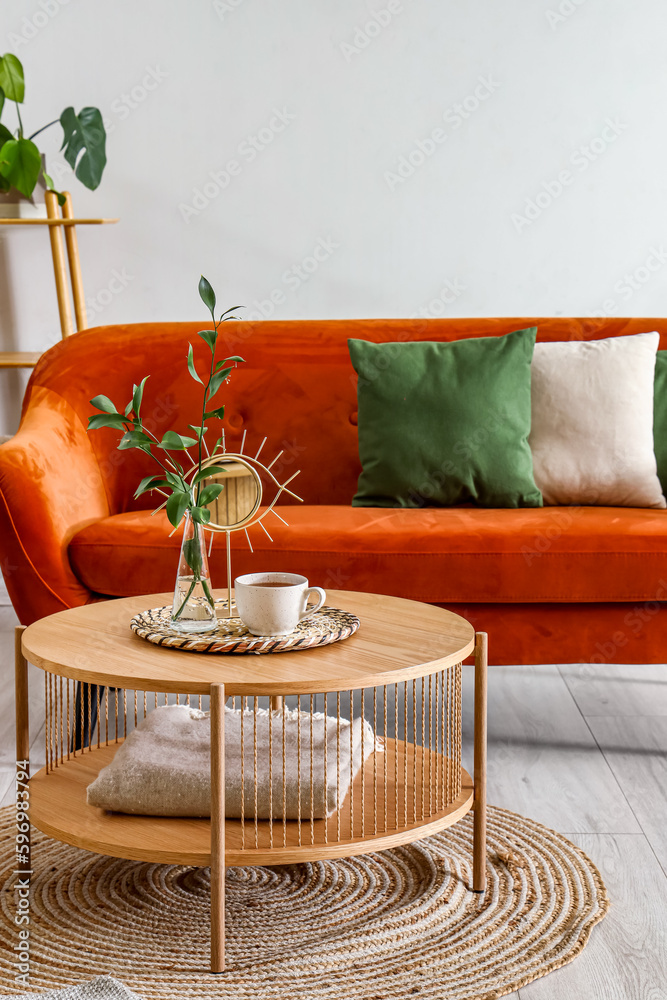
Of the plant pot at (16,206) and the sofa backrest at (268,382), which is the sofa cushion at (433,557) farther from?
the plant pot at (16,206)

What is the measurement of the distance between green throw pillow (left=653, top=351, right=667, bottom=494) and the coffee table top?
1.15 meters

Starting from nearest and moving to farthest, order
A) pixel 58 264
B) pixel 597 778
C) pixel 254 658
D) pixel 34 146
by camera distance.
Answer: pixel 254 658 < pixel 597 778 < pixel 34 146 < pixel 58 264

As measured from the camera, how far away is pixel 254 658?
131cm

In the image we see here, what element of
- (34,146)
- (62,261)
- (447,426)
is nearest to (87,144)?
(34,146)

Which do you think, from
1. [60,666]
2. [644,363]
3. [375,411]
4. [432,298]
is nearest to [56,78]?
[432,298]

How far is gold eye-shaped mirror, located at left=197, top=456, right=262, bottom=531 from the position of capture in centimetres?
149

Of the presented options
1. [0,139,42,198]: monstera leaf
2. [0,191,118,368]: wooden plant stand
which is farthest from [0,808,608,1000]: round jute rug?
[0,139,42,198]: monstera leaf

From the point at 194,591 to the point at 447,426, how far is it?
108cm

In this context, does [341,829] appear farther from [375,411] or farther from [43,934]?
[375,411]

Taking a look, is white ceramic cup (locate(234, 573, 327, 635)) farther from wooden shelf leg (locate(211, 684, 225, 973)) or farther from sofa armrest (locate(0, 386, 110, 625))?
sofa armrest (locate(0, 386, 110, 625))

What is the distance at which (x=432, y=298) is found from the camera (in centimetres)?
340

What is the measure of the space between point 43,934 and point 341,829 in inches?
17.1

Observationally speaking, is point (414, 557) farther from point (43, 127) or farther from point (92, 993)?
point (43, 127)

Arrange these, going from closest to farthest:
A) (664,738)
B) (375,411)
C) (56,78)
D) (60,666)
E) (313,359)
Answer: (60,666), (664,738), (375,411), (313,359), (56,78)
